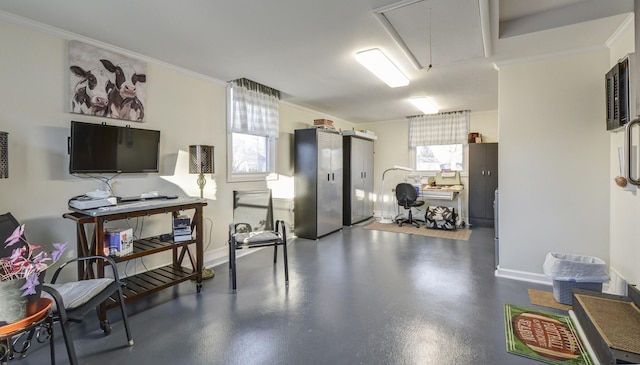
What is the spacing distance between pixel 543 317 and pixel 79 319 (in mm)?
3122

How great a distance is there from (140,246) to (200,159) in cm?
102

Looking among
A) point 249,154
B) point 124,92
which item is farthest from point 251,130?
point 124,92

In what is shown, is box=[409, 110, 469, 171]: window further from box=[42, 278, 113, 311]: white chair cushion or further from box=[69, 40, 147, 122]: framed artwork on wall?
box=[42, 278, 113, 311]: white chair cushion

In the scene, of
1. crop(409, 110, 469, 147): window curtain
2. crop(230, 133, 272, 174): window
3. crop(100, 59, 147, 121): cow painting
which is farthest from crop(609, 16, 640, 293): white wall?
crop(100, 59, 147, 121): cow painting

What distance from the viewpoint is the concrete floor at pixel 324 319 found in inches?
71.5

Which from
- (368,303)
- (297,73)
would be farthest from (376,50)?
(368,303)

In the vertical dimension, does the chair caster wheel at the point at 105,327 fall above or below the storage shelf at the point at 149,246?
below

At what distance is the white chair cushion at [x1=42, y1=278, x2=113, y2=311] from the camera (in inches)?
64.7

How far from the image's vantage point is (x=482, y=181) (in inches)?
221

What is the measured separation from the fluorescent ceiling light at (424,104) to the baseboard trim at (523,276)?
9.10 ft

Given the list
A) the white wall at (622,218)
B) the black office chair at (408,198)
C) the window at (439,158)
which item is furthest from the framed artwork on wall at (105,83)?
the window at (439,158)

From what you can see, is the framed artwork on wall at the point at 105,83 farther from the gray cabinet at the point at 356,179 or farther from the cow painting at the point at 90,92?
the gray cabinet at the point at 356,179

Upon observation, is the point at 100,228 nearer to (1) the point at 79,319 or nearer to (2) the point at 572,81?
(1) the point at 79,319

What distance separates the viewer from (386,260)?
12.0 ft
